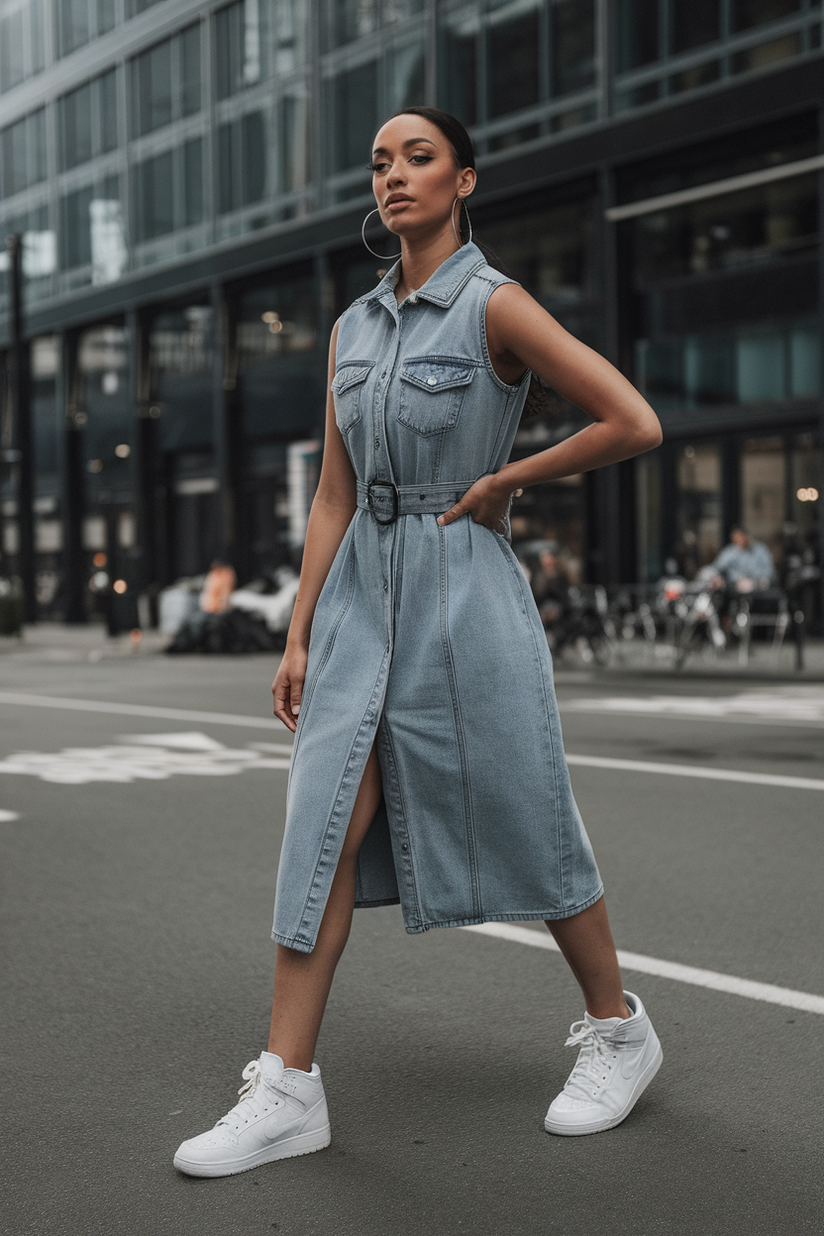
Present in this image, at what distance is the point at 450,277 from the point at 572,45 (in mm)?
23503

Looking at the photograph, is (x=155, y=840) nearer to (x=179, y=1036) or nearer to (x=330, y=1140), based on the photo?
(x=179, y=1036)

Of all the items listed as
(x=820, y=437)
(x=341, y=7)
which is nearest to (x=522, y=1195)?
(x=820, y=437)

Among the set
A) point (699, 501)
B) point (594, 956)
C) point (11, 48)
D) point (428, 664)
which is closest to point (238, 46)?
point (11, 48)

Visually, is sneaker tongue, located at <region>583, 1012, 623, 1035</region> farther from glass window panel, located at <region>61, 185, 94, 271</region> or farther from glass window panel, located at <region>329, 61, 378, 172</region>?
glass window panel, located at <region>61, 185, 94, 271</region>

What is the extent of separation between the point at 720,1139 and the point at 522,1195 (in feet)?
1.74

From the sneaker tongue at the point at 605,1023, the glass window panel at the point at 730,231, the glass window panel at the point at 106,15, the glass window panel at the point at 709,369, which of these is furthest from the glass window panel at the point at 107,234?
the sneaker tongue at the point at 605,1023

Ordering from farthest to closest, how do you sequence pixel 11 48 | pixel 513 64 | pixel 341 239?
1. pixel 11 48
2. pixel 341 239
3. pixel 513 64

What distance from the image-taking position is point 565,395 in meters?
3.09

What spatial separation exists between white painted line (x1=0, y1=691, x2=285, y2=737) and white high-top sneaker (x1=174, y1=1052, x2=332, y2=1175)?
768 cm

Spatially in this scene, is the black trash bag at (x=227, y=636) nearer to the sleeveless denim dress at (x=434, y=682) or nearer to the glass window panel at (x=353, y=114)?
the glass window panel at (x=353, y=114)

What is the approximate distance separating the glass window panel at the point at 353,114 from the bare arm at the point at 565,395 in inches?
1070

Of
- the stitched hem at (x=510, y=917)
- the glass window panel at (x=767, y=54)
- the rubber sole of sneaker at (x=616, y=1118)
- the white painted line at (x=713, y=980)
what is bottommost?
the white painted line at (x=713, y=980)

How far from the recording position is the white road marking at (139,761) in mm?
9211

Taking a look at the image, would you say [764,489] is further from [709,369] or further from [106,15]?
[106,15]
